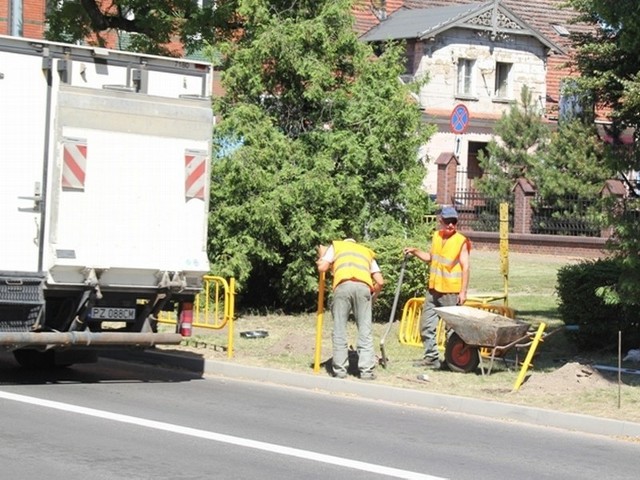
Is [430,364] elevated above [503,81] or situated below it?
below

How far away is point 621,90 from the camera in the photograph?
15500mm

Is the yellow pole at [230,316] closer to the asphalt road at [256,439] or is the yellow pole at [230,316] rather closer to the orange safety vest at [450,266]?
the asphalt road at [256,439]

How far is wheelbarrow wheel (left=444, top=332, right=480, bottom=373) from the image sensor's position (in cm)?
1450

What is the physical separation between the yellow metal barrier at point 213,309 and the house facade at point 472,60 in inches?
1202

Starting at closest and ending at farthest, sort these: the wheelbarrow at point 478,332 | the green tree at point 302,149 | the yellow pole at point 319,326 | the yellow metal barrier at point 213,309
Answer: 1. the wheelbarrow at point 478,332
2. the yellow pole at point 319,326
3. the yellow metal barrier at point 213,309
4. the green tree at point 302,149

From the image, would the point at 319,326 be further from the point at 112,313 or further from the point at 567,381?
the point at 567,381

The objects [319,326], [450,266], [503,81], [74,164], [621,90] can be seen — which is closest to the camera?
[74,164]

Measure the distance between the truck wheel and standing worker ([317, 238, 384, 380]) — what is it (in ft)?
10.5

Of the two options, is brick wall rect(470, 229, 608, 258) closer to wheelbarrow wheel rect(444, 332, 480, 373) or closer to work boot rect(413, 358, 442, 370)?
work boot rect(413, 358, 442, 370)

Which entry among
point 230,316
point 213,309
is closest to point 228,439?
point 230,316

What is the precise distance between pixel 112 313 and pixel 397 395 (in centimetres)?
301

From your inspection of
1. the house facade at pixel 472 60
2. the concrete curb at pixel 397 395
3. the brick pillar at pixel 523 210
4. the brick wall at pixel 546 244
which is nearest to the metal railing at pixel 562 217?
the brick pillar at pixel 523 210

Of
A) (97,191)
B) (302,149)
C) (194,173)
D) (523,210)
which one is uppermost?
(302,149)

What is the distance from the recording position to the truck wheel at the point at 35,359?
14.6 meters
